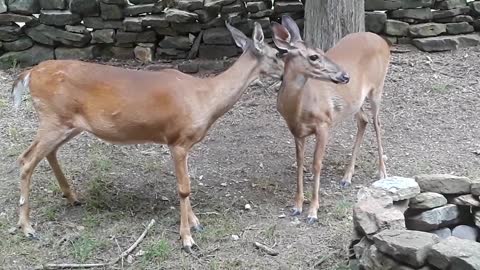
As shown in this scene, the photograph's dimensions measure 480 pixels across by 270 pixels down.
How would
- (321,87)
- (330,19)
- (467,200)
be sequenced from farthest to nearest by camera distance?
(330,19)
(321,87)
(467,200)

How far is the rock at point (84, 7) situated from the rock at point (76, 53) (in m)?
0.46

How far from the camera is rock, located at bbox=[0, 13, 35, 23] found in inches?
368

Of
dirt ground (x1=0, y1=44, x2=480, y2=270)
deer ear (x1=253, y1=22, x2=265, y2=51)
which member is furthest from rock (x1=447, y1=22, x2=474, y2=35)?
deer ear (x1=253, y1=22, x2=265, y2=51)

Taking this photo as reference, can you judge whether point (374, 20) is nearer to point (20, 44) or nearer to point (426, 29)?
point (426, 29)

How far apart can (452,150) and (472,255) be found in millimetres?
3462

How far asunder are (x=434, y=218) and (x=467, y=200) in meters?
0.25

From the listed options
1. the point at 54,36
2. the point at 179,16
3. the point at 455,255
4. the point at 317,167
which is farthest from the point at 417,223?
the point at 54,36

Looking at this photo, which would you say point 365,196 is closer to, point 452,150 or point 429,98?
point 452,150

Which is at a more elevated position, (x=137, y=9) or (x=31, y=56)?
(x=137, y=9)

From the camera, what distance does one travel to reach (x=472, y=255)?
3.93 metres

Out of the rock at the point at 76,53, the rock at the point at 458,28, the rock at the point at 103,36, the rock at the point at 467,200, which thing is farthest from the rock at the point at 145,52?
the rock at the point at 467,200

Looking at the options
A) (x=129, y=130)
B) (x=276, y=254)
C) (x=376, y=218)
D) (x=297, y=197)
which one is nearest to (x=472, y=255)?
(x=376, y=218)

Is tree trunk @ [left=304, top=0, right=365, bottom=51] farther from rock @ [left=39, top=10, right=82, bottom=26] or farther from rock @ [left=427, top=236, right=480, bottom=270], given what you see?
rock @ [left=427, top=236, right=480, bottom=270]

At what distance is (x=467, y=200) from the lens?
4.95 m
